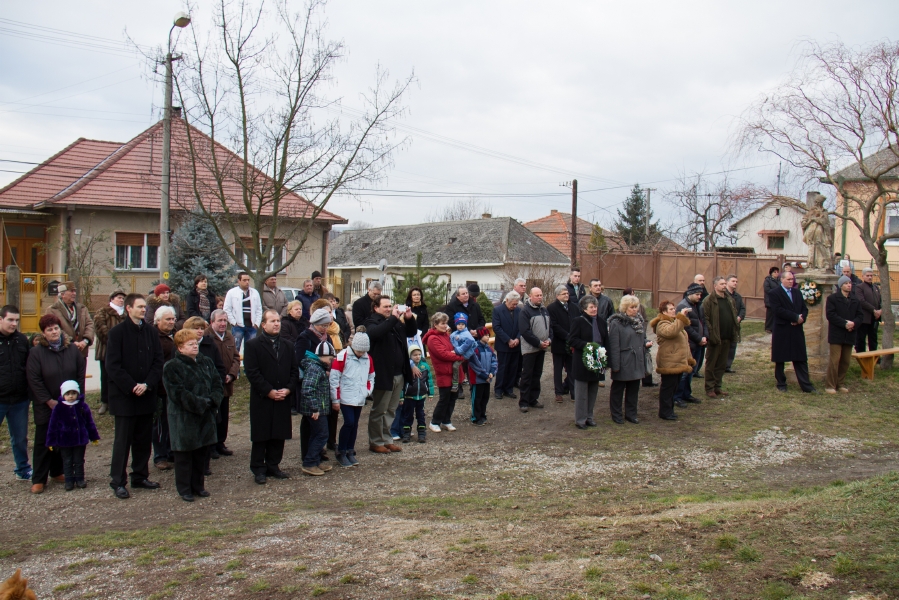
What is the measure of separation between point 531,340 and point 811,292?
5273mm

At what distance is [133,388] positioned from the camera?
6824 mm

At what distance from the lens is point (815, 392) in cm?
1150

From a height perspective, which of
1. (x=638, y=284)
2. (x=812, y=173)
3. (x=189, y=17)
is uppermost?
(x=189, y=17)

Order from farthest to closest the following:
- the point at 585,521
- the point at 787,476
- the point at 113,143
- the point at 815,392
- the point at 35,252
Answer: the point at 113,143 < the point at 35,252 < the point at 815,392 < the point at 787,476 < the point at 585,521

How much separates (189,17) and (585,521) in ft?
35.4

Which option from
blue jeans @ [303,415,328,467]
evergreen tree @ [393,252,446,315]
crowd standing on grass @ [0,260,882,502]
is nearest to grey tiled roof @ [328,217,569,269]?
evergreen tree @ [393,252,446,315]

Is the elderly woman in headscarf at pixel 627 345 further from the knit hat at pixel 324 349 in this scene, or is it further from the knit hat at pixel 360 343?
A: the knit hat at pixel 324 349

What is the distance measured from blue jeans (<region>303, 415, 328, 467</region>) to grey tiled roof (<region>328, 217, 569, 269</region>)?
31.3 m

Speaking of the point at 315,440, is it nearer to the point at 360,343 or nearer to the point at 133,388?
the point at 360,343

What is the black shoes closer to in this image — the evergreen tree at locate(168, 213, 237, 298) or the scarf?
the scarf

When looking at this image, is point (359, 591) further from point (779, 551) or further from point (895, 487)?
point (895, 487)

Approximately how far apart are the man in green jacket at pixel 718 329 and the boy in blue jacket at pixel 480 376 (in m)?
3.72

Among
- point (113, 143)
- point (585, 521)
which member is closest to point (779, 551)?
point (585, 521)

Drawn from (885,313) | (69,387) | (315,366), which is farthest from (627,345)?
(885,313)
